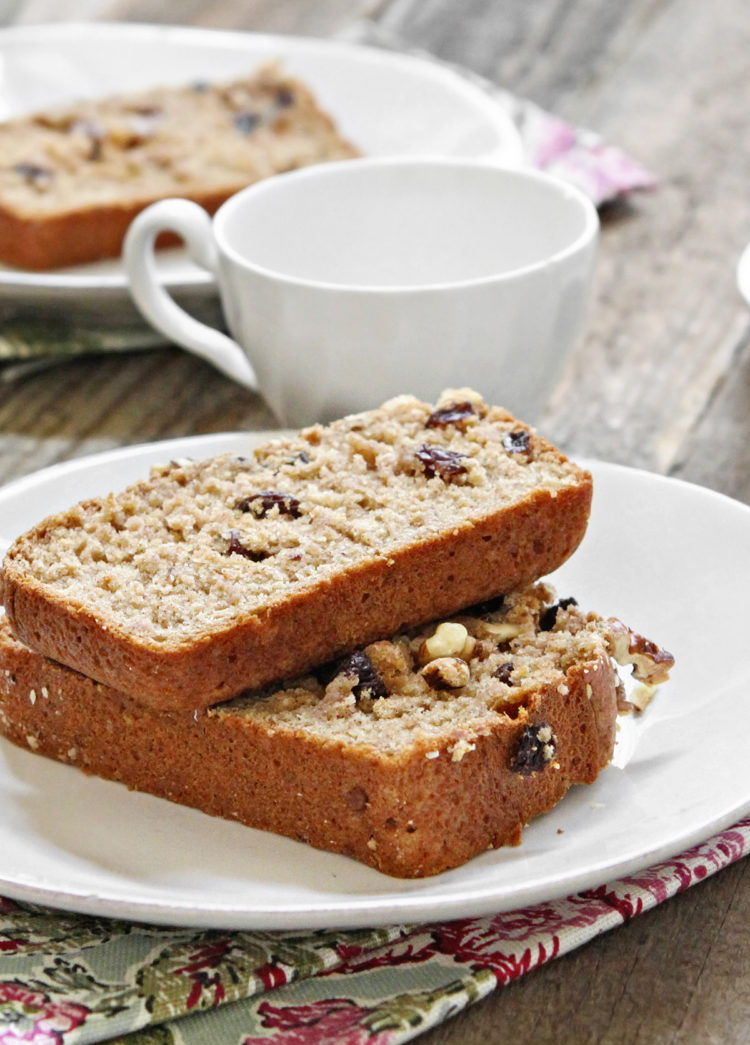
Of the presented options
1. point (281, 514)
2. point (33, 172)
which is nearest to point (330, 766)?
point (281, 514)

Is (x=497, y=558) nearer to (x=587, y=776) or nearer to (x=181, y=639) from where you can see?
(x=587, y=776)

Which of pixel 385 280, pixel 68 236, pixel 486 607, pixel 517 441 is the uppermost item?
pixel 517 441

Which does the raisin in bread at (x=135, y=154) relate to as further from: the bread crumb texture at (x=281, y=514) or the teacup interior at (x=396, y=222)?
the bread crumb texture at (x=281, y=514)

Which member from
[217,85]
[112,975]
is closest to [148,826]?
[112,975]

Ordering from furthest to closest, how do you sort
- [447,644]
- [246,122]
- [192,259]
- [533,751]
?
[246,122]
[192,259]
[447,644]
[533,751]

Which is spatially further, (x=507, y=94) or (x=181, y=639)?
(x=507, y=94)

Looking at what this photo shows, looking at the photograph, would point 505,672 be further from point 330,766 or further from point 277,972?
point 277,972
